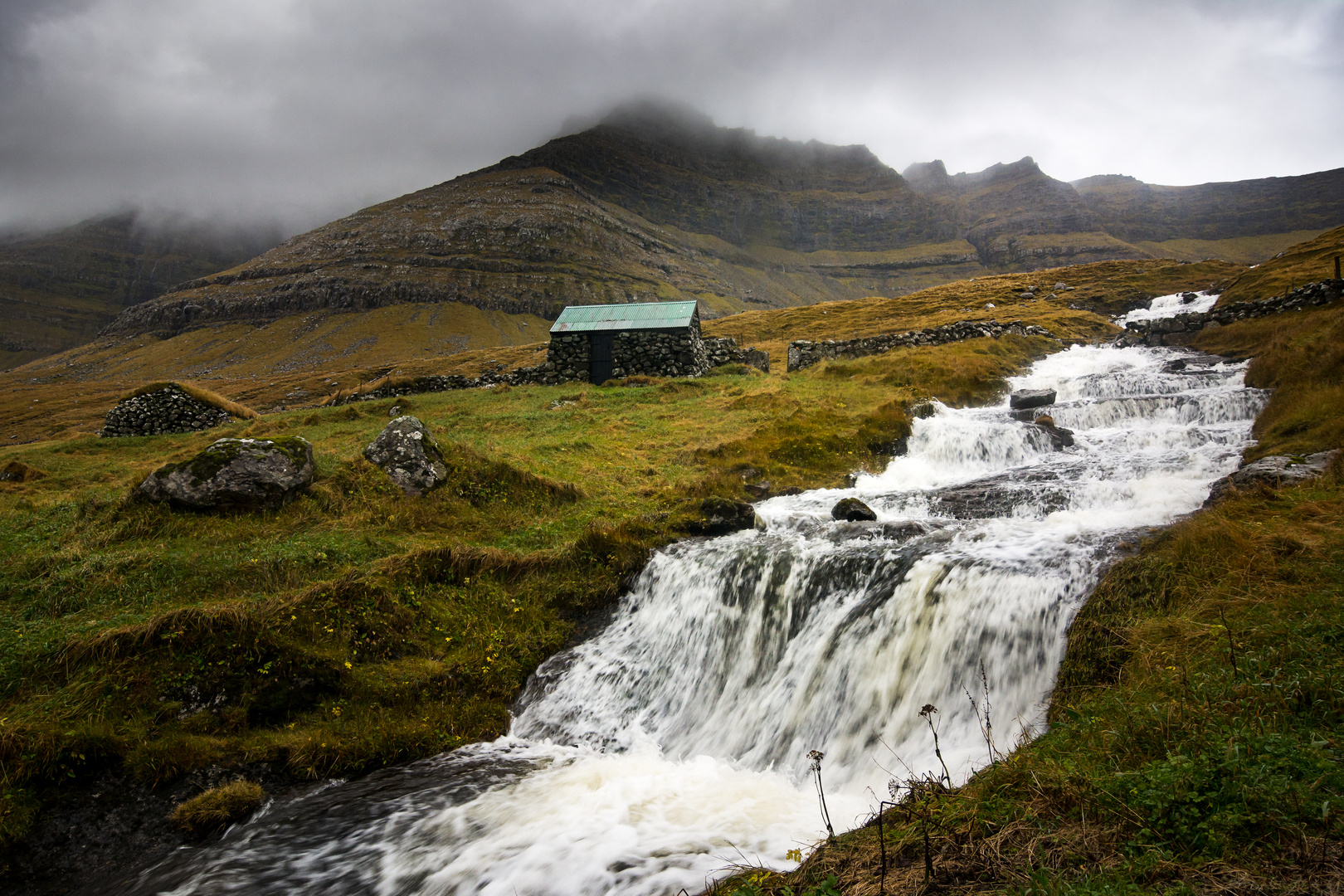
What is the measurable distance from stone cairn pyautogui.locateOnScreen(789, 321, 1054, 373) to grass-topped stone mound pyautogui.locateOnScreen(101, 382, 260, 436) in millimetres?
29689

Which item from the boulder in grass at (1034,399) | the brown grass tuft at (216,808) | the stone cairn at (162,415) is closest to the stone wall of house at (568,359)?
the stone cairn at (162,415)

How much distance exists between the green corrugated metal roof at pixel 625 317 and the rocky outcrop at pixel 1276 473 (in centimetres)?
2860

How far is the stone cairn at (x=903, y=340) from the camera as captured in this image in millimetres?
35312

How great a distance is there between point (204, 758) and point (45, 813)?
5.05 feet

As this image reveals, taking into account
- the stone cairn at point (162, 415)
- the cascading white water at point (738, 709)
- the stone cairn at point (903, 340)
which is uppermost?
the stone cairn at point (162, 415)

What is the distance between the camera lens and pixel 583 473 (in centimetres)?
1714

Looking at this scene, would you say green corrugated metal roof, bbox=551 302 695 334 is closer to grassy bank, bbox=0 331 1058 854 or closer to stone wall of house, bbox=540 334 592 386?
Result: stone wall of house, bbox=540 334 592 386

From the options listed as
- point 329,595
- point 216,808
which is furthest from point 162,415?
point 216,808

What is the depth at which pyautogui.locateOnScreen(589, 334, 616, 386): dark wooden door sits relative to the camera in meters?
37.7

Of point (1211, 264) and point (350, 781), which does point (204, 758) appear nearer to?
point (350, 781)

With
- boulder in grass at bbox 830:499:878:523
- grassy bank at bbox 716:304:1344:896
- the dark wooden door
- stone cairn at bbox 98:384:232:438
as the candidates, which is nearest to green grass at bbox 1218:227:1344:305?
boulder in grass at bbox 830:499:878:523

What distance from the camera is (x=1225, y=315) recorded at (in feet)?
100

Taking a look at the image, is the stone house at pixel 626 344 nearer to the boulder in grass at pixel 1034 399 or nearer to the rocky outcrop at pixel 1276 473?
the boulder in grass at pixel 1034 399

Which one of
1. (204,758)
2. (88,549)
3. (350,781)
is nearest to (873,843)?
(350,781)
